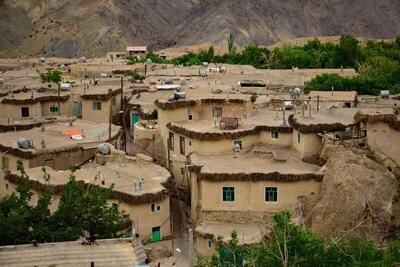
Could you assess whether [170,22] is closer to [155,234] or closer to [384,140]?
[155,234]

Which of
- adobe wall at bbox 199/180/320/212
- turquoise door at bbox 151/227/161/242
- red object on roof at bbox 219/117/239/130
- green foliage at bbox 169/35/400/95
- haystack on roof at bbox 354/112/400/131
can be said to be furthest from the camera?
green foliage at bbox 169/35/400/95

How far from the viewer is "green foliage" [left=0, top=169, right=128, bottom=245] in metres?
22.5

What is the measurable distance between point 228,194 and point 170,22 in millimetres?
86048

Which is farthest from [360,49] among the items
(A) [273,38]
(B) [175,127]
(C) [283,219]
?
(C) [283,219]

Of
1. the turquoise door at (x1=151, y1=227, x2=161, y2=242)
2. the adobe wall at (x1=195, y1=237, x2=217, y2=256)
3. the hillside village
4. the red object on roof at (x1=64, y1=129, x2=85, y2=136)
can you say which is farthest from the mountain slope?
the adobe wall at (x1=195, y1=237, x2=217, y2=256)

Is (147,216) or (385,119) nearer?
(385,119)

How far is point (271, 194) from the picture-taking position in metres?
30.8

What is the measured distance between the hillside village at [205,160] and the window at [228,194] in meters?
0.04

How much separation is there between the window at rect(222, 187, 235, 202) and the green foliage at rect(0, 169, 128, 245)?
6.66 m

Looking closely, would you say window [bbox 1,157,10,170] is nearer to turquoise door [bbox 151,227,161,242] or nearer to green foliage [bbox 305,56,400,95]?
turquoise door [bbox 151,227,161,242]

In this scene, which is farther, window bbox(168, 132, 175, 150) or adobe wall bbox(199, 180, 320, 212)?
window bbox(168, 132, 175, 150)

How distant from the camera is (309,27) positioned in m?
Result: 114

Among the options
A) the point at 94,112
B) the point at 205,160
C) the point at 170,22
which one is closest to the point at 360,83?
the point at 94,112

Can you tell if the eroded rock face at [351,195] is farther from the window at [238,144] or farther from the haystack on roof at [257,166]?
the window at [238,144]
